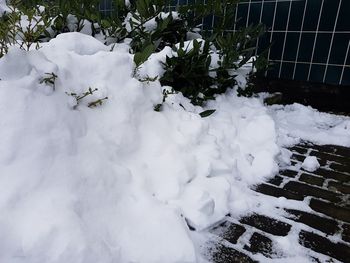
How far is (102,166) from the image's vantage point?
1470mm

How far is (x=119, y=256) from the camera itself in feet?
3.96

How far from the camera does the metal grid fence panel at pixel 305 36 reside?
3266 millimetres

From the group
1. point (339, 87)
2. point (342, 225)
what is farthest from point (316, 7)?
point (342, 225)

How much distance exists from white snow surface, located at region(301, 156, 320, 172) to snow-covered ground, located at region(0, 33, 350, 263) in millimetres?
167

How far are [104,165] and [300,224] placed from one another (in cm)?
99

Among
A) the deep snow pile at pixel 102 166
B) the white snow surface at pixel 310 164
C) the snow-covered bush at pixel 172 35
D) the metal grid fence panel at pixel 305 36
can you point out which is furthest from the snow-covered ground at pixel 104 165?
the metal grid fence panel at pixel 305 36

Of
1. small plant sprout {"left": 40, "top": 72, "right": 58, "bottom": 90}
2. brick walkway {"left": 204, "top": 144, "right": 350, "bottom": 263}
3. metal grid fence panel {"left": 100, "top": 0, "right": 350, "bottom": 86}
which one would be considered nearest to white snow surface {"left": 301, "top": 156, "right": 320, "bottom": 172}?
brick walkway {"left": 204, "top": 144, "right": 350, "bottom": 263}

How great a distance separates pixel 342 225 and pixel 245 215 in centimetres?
46

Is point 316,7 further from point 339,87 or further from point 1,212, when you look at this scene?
point 1,212

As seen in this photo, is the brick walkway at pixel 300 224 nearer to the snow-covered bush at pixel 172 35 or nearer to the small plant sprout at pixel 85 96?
the small plant sprout at pixel 85 96

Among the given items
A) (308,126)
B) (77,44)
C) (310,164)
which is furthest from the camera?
(308,126)

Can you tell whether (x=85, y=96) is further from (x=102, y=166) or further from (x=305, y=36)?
(x=305, y=36)

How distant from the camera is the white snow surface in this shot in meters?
2.18

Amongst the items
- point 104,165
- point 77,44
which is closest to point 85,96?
point 104,165
